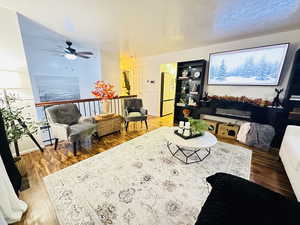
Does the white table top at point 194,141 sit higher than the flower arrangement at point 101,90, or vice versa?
the flower arrangement at point 101,90

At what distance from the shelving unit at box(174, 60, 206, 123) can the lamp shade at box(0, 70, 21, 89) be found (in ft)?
12.5

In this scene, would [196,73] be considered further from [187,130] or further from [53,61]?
[53,61]

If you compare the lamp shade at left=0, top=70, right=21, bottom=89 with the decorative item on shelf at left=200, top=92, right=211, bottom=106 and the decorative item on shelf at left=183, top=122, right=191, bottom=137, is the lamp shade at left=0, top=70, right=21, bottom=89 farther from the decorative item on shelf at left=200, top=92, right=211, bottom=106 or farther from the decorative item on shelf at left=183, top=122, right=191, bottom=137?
the decorative item on shelf at left=200, top=92, right=211, bottom=106

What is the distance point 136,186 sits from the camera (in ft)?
5.24

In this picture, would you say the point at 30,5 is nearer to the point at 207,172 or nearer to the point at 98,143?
the point at 98,143

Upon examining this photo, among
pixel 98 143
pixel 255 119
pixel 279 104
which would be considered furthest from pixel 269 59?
pixel 98 143

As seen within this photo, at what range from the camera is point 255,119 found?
9.27 ft

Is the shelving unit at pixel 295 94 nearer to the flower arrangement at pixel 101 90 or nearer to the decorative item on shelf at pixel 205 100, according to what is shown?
the decorative item on shelf at pixel 205 100

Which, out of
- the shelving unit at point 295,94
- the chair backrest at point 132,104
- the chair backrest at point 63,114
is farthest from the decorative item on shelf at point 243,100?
the chair backrest at point 63,114

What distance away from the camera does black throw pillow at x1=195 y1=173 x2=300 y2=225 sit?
0.73 m

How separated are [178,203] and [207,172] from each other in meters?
0.74

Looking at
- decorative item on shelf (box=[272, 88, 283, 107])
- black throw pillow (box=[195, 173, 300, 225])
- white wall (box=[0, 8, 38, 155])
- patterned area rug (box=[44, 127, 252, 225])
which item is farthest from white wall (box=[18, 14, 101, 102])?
decorative item on shelf (box=[272, 88, 283, 107])

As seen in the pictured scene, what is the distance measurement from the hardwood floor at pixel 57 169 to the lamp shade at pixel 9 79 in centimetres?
126

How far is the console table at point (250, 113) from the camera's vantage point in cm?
254
